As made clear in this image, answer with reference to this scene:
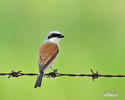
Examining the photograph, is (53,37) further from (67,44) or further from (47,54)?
(67,44)

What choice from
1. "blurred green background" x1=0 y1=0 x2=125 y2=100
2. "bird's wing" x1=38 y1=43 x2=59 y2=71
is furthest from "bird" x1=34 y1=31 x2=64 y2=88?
"blurred green background" x1=0 y1=0 x2=125 y2=100

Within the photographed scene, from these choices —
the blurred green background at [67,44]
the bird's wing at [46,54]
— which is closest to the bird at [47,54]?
the bird's wing at [46,54]

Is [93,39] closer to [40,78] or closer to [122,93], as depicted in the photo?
[122,93]

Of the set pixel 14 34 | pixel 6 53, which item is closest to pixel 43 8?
pixel 14 34

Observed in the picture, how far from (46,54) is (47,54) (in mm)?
29

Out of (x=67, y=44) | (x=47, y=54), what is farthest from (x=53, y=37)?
(x=67, y=44)

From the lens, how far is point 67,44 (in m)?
16.1

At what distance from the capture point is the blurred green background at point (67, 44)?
525 inches

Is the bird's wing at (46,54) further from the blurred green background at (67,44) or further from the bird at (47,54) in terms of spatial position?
the blurred green background at (67,44)

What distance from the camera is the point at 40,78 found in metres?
8.90

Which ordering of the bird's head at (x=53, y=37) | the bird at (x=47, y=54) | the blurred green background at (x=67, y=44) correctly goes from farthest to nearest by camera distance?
the blurred green background at (x=67, y=44), the bird's head at (x=53, y=37), the bird at (x=47, y=54)

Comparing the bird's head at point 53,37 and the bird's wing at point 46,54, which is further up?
the bird's head at point 53,37

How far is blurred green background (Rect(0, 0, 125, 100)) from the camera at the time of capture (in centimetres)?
1333

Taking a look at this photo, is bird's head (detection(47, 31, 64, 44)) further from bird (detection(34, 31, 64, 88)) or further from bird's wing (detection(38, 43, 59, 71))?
bird's wing (detection(38, 43, 59, 71))
